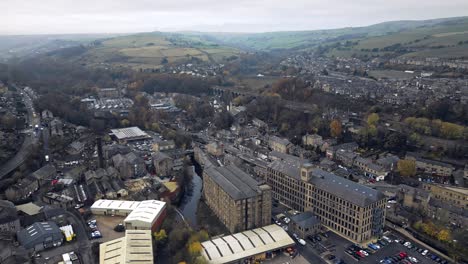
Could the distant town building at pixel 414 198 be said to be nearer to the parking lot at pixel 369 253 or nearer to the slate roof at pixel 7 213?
the parking lot at pixel 369 253

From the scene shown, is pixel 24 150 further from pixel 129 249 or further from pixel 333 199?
pixel 333 199

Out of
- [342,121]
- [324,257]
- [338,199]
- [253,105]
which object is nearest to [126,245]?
[324,257]

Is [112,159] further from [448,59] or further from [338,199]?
[448,59]

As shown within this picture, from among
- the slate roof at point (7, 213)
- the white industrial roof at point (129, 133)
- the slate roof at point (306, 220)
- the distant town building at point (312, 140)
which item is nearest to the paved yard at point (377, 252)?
the slate roof at point (306, 220)

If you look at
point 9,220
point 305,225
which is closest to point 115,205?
point 9,220

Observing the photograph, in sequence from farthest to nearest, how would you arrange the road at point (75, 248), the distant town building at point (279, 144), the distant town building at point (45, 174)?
1. the distant town building at point (279, 144)
2. the distant town building at point (45, 174)
3. the road at point (75, 248)

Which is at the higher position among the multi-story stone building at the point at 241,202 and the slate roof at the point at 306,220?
the multi-story stone building at the point at 241,202
